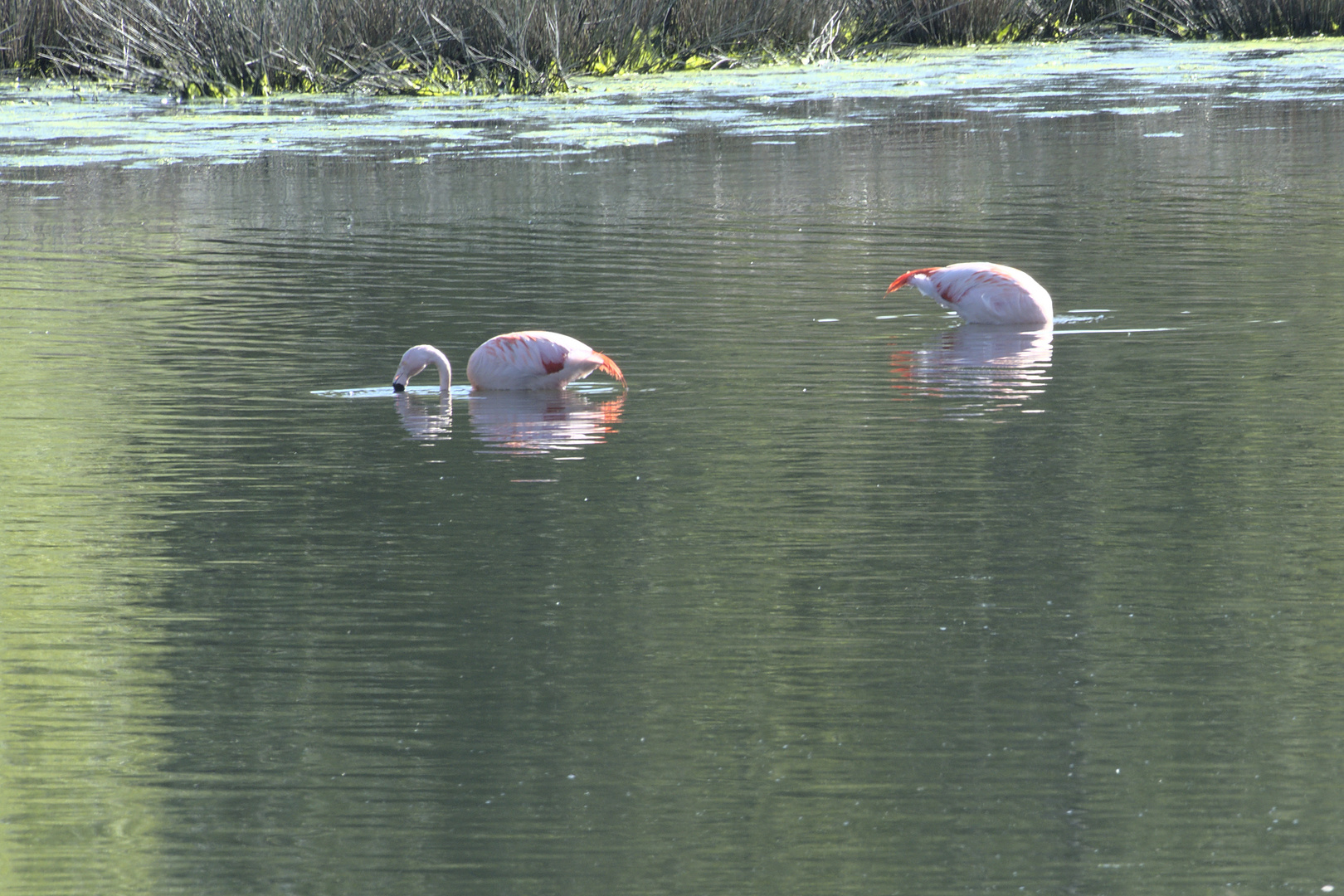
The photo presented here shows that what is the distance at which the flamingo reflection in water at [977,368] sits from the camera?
6840 millimetres

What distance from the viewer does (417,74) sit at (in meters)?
20.3

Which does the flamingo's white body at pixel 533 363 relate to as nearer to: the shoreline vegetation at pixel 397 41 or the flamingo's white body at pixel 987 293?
the flamingo's white body at pixel 987 293

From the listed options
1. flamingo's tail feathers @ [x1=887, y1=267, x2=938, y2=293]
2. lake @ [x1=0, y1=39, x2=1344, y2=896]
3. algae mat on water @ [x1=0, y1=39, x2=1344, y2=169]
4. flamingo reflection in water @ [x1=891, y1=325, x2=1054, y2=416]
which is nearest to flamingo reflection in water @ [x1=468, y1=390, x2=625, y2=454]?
lake @ [x1=0, y1=39, x2=1344, y2=896]

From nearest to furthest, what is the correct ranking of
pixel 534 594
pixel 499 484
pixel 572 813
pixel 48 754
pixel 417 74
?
pixel 572 813, pixel 48 754, pixel 534 594, pixel 499 484, pixel 417 74

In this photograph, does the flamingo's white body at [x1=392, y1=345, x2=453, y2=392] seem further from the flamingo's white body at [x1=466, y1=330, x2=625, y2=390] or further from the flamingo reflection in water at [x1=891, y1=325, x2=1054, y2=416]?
the flamingo reflection in water at [x1=891, y1=325, x2=1054, y2=416]

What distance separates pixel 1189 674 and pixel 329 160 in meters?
11.8

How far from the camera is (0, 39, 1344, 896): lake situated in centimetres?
337

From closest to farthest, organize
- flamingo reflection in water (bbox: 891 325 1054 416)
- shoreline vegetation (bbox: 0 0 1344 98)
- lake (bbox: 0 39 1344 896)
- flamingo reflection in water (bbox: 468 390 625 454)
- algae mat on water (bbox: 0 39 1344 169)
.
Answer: lake (bbox: 0 39 1344 896) → flamingo reflection in water (bbox: 468 390 625 454) → flamingo reflection in water (bbox: 891 325 1054 416) → algae mat on water (bbox: 0 39 1344 169) → shoreline vegetation (bbox: 0 0 1344 98)

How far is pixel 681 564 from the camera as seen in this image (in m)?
4.82

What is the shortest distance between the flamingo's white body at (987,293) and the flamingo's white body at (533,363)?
1.66 meters

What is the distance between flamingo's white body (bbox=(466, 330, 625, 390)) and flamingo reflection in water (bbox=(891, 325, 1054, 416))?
106 centimetres

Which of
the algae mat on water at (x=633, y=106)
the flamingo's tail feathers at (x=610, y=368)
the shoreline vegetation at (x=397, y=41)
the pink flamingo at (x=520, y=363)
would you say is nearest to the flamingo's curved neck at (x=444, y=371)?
the pink flamingo at (x=520, y=363)

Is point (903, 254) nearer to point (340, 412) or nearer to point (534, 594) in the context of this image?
point (340, 412)

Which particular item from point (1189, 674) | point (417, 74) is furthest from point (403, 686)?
point (417, 74)
